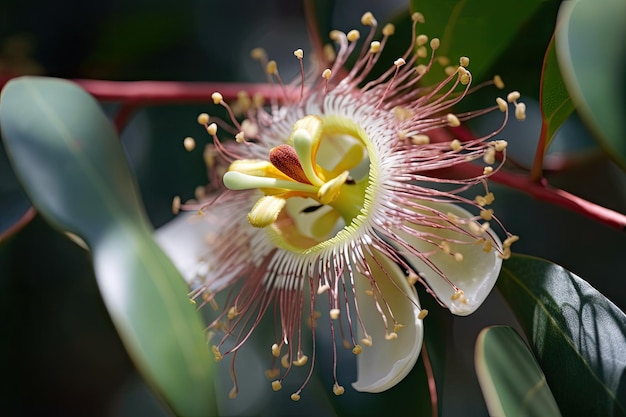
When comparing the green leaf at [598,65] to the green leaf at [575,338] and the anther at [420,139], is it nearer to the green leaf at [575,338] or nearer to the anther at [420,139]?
the green leaf at [575,338]

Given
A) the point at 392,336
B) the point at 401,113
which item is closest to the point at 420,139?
the point at 401,113

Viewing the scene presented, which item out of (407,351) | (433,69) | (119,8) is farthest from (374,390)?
(119,8)

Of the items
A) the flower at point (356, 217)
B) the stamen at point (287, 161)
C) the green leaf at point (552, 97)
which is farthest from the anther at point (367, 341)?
the green leaf at point (552, 97)

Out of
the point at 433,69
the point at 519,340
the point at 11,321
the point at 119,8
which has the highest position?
the point at 119,8

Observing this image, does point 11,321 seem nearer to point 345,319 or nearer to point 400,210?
point 345,319

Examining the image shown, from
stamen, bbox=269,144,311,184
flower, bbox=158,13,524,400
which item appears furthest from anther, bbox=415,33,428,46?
stamen, bbox=269,144,311,184

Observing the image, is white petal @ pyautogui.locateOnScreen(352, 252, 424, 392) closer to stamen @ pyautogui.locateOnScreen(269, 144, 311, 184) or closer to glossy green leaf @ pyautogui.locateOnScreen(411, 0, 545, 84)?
stamen @ pyautogui.locateOnScreen(269, 144, 311, 184)
